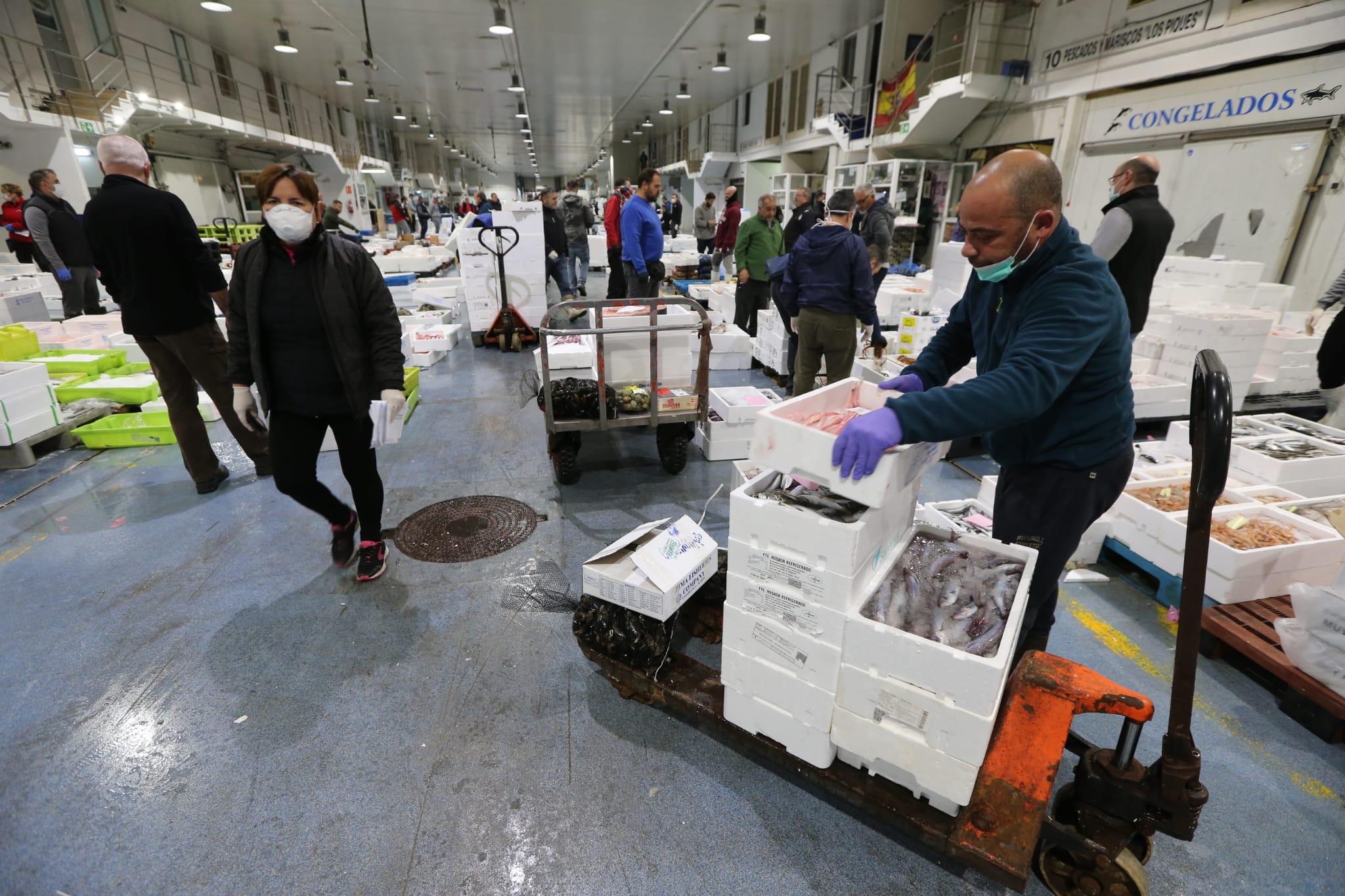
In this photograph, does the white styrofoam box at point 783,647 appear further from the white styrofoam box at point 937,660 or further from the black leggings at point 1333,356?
the black leggings at point 1333,356

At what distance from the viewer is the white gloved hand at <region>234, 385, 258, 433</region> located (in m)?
2.78

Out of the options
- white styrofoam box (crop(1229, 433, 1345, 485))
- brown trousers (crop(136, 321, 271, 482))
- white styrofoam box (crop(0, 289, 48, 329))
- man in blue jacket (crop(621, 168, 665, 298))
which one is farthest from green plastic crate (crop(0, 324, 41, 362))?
white styrofoam box (crop(1229, 433, 1345, 485))

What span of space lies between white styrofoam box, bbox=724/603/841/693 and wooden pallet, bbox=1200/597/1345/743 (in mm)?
1832

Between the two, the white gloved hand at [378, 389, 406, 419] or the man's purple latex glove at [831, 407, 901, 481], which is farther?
the white gloved hand at [378, 389, 406, 419]

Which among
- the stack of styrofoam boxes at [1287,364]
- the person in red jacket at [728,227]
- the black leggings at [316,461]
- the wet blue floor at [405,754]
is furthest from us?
the person in red jacket at [728,227]

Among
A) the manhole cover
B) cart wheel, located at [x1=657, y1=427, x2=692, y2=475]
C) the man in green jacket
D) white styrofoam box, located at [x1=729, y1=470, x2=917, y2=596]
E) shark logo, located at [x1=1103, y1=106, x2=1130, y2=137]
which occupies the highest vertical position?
shark logo, located at [x1=1103, y1=106, x2=1130, y2=137]

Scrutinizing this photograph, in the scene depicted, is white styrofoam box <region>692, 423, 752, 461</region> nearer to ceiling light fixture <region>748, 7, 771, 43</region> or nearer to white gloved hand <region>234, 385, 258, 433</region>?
white gloved hand <region>234, 385, 258, 433</region>

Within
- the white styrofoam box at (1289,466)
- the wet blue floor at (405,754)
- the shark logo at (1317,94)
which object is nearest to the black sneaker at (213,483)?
the wet blue floor at (405,754)

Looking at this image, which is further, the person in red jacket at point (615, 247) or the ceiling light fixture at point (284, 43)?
the ceiling light fixture at point (284, 43)

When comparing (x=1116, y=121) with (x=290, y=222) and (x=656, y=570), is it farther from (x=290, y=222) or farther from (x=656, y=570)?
(x=290, y=222)

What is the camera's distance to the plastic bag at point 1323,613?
214cm

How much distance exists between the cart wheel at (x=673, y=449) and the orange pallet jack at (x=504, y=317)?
4.41 metres

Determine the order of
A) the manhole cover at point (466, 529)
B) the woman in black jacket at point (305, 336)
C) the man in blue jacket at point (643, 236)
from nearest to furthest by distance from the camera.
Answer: the woman in black jacket at point (305, 336)
the manhole cover at point (466, 529)
the man in blue jacket at point (643, 236)

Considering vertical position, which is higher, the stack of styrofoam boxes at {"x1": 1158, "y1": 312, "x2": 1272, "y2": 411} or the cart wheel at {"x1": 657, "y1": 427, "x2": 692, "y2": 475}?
the stack of styrofoam boxes at {"x1": 1158, "y1": 312, "x2": 1272, "y2": 411}
